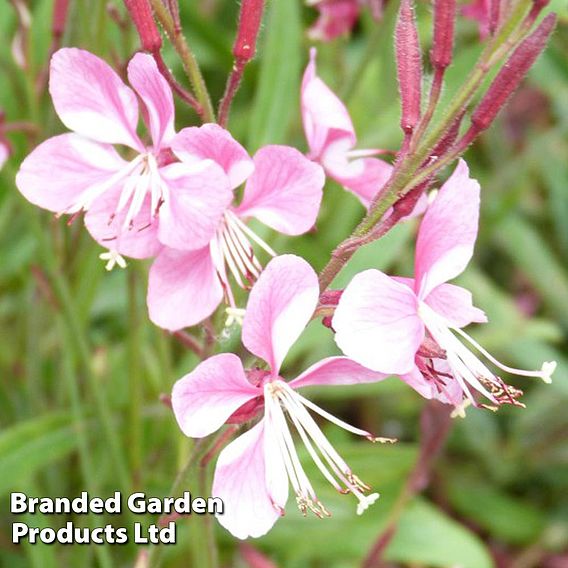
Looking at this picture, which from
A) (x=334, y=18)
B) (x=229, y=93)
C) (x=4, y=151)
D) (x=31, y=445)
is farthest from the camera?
(x=334, y=18)

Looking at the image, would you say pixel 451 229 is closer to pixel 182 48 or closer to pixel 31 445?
pixel 182 48

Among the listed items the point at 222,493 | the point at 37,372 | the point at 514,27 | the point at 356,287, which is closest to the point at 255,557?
the point at 37,372

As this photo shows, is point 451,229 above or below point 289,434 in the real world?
above

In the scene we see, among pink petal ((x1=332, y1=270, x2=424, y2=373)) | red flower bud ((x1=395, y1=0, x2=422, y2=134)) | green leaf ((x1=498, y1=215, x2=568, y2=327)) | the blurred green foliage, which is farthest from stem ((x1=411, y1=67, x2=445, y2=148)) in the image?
green leaf ((x1=498, y1=215, x2=568, y2=327))

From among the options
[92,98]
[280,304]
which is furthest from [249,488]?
[92,98]

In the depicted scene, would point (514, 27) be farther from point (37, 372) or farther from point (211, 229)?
point (37, 372)

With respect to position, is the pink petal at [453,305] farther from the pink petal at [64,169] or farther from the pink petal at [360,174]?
the pink petal at [64,169]

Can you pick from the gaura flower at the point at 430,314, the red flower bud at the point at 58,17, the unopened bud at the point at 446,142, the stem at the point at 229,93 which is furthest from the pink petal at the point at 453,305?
the red flower bud at the point at 58,17

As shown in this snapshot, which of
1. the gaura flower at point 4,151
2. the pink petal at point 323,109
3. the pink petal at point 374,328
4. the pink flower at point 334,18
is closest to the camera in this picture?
the pink petal at point 374,328
